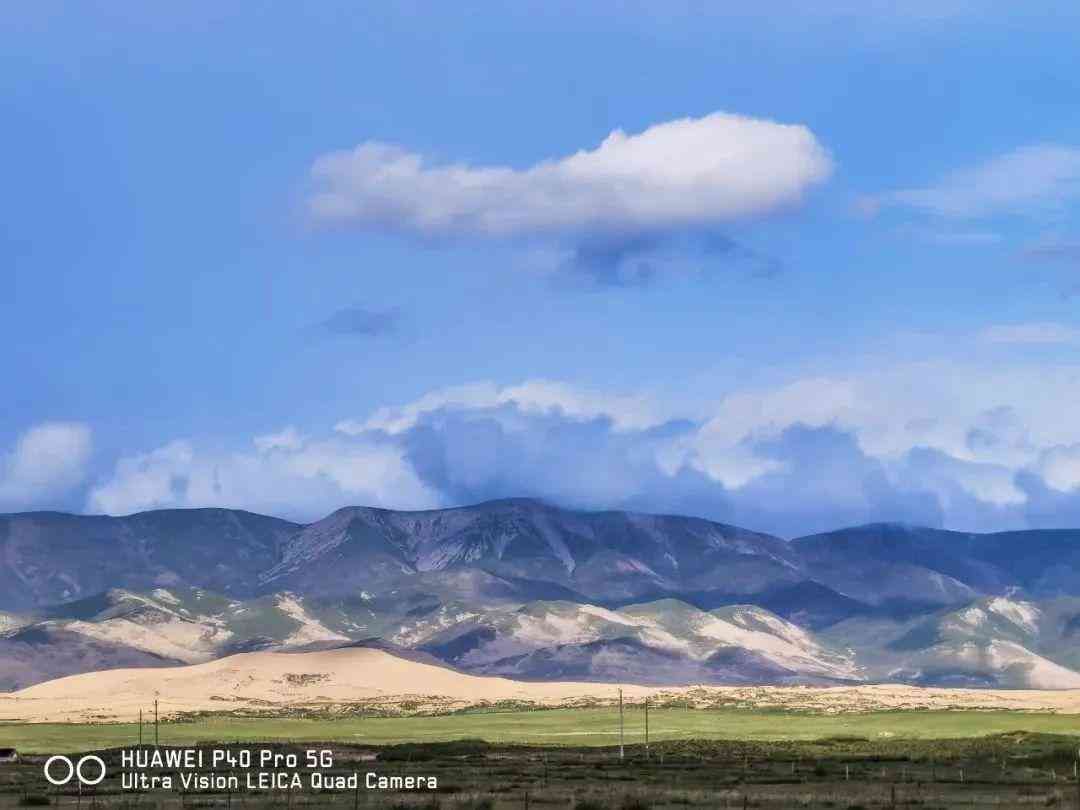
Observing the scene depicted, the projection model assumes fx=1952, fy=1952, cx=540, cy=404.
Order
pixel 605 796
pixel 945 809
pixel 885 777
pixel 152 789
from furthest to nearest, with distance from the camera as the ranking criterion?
pixel 885 777 → pixel 152 789 → pixel 605 796 → pixel 945 809

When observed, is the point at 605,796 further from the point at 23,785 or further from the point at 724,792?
the point at 23,785

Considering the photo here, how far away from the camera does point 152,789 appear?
118188 mm

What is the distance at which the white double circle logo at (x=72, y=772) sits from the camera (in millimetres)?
122394

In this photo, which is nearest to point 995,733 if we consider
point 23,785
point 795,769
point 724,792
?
point 795,769

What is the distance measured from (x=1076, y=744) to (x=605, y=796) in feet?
241

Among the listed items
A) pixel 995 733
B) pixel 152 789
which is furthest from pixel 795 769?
pixel 995 733

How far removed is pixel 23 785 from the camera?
401ft

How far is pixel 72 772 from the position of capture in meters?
127

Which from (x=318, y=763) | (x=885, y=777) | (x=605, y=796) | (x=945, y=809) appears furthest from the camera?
(x=318, y=763)

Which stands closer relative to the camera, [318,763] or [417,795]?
[417,795]

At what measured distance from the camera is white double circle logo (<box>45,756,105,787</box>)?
12239cm

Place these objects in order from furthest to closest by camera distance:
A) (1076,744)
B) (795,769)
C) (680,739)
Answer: (680,739), (1076,744), (795,769)

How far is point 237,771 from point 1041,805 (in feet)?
186

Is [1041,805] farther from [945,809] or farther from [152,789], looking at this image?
[152,789]
